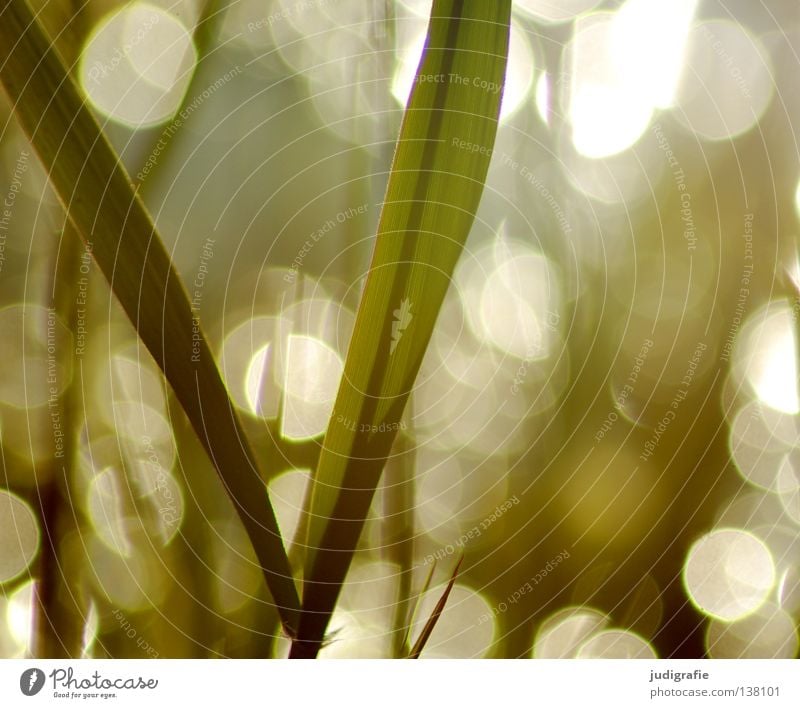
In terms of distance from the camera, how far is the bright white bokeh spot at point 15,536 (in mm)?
351

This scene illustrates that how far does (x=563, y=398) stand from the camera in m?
0.39

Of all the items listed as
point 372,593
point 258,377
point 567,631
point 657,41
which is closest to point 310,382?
point 258,377

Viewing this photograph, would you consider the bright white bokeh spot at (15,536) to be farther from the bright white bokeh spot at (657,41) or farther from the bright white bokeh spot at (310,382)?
the bright white bokeh spot at (657,41)

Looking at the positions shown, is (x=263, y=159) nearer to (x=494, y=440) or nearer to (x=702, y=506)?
(x=494, y=440)

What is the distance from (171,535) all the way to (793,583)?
18.1 inches

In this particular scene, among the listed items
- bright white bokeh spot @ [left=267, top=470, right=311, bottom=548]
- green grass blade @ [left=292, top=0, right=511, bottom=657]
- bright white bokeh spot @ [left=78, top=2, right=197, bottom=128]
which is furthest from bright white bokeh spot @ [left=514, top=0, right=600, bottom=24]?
bright white bokeh spot @ [left=267, top=470, right=311, bottom=548]

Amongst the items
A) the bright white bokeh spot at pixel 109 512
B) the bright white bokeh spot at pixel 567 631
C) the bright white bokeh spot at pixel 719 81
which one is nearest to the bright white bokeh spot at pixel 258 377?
the bright white bokeh spot at pixel 109 512

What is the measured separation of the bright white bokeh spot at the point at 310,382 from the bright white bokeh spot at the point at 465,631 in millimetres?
157

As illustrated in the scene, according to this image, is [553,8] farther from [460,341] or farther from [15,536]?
[15,536]

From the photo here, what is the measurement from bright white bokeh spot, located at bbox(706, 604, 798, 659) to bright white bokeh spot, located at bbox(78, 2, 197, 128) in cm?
54

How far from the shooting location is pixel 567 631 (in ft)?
1.26
